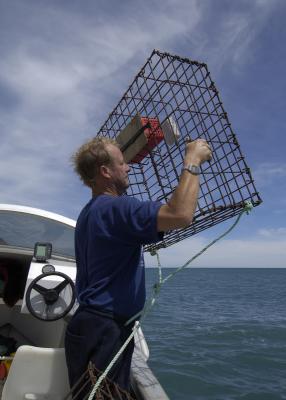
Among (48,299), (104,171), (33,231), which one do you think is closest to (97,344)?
(104,171)

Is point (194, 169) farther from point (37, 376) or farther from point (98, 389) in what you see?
point (37, 376)

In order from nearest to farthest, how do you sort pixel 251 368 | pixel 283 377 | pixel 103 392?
pixel 103 392
pixel 283 377
pixel 251 368

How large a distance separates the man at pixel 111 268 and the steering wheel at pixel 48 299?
174 centimetres

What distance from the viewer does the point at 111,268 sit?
2.08m

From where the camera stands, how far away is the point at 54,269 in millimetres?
4090

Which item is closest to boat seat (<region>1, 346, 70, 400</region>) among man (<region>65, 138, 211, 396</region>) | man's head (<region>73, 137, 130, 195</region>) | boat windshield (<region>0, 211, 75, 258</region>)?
man (<region>65, 138, 211, 396</region>)

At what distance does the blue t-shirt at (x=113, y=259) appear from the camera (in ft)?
6.50

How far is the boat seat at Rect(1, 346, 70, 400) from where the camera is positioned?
2705 millimetres

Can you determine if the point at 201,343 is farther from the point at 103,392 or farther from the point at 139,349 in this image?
the point at 103,392

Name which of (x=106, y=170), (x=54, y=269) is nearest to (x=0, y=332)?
(x=54, y=269)

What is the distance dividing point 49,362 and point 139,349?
1472mm

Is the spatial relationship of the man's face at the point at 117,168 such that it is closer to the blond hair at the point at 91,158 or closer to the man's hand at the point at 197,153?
the blond hair at the point at 91,158

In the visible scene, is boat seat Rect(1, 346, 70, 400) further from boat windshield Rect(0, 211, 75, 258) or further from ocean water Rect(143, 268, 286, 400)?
ocean water Rect(143, 268, 286, 400)

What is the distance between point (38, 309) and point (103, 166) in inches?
87.8
